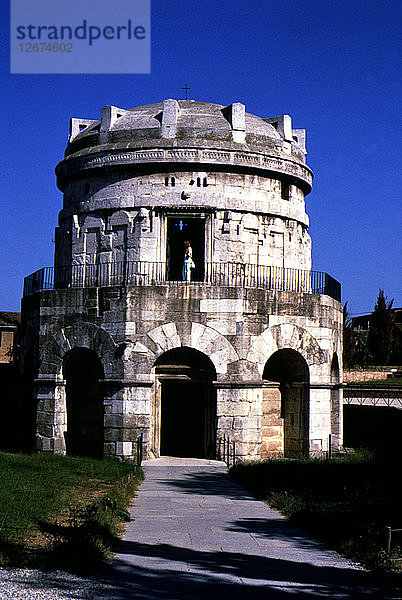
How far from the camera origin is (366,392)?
36312mm

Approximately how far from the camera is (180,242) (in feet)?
80.9

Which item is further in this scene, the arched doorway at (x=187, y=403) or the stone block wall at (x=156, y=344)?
the arched doorway at (x=187, y=403)

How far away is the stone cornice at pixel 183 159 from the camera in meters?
22.3

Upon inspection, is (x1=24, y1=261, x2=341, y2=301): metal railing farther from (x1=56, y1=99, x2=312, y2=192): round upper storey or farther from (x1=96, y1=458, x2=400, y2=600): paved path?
(x1=96, y1=458, x2=400, y2=600): paved path

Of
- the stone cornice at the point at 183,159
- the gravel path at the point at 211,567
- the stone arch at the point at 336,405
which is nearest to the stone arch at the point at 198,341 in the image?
the stone arch at the point at 336,405

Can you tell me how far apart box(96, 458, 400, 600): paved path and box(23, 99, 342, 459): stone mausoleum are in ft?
19.9

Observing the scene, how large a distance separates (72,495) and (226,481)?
4205mm

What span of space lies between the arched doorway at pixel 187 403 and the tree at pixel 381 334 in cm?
3334

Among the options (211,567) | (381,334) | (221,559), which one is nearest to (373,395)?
(381,334)

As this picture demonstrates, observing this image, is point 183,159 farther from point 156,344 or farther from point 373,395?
point 373,395

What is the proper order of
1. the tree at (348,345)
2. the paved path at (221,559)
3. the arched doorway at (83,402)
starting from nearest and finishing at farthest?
the paved path at (221,559) < the arched doorway at (83,402) < the tree at (348,345)

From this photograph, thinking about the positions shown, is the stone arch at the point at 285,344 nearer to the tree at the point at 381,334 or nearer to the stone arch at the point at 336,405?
the stone arch at the point at 336,405

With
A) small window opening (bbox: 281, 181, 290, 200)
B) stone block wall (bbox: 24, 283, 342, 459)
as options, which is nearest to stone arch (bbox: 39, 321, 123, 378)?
stone block wall (bbox: 24, 283, 342, 459)

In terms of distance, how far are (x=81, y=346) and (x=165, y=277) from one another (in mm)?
3175
